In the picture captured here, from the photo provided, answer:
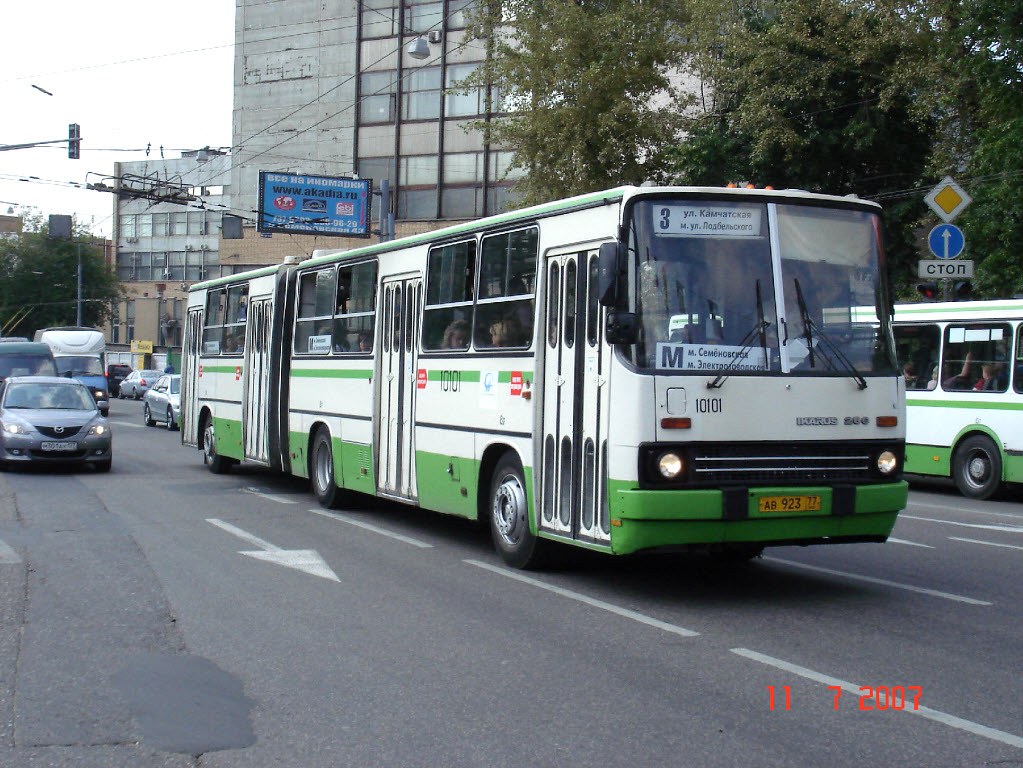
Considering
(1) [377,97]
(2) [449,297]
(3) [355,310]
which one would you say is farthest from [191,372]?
(1) [377,97]

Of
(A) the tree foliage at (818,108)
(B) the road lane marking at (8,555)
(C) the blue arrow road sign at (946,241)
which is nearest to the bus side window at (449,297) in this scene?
(B) the road lane marking at (8,555)

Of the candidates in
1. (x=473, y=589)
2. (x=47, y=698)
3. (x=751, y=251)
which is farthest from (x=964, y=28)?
(x=47, y=698)

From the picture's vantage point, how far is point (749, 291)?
8.46 meters

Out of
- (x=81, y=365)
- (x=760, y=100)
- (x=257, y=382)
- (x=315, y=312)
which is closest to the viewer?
(x=315, y=312)

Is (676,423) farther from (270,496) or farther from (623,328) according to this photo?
(270,496)

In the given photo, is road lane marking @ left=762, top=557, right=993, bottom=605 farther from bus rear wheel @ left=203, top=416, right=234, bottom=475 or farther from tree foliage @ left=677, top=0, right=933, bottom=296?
tree foliage @ left=677, top=0, right=933, bottom=296

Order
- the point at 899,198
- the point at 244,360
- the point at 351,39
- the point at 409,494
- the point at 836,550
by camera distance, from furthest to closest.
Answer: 1. the point at 351,39
2. the point at 899,198
3. the point at 244,360
4. the point at 409,494
5. the point at 836,550

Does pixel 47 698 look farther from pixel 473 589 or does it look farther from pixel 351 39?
pixel 351 39

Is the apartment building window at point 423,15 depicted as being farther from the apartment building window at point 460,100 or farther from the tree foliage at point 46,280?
the tree foliage at point 46,280

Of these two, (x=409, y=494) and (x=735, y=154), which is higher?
(x=735, y=154)

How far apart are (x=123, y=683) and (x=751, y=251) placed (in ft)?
16.6

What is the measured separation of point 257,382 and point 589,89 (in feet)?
49.6

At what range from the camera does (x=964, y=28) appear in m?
22.6

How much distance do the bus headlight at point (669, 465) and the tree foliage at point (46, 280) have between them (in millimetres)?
73515
